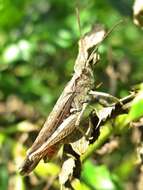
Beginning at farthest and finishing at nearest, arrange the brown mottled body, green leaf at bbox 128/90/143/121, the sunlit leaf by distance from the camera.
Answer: the sunlit leaf
the brown mottled body
green leaf at bbox 128/90/143/121

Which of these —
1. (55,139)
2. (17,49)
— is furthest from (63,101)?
(17,49)

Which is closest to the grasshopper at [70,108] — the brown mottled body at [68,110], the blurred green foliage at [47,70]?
the brown mottled body at [68,110]

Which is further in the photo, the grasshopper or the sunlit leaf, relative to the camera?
the sunlit leaf

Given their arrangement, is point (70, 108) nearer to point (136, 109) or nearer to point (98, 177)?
point (98, 177)

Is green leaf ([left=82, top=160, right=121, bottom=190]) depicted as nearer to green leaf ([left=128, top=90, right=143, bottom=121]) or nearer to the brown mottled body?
the brown mottled body

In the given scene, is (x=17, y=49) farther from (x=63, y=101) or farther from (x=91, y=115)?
(x=91, y=115)

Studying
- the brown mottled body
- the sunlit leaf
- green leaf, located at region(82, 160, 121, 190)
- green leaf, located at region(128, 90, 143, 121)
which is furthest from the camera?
the sunlit leaf

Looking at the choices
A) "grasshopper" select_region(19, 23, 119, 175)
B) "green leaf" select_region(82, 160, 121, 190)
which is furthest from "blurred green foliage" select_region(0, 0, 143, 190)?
"grasshopper" select_region(19, 23, 119, 175)
